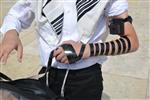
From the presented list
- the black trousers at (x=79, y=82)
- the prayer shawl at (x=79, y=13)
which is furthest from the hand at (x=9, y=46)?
the black trousers at (x=79, y=82)

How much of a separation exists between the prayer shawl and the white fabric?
0.5 inches

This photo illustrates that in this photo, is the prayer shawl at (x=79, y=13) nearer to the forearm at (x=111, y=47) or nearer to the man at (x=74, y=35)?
the man at (x=74, y=35)

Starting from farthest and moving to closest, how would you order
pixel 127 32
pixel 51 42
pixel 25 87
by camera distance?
pixel 51 42
pixel 127 32
pixel 25 87

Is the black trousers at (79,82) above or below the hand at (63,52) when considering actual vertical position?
below

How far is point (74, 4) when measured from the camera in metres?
1.83

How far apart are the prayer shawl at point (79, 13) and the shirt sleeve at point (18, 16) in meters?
0.12

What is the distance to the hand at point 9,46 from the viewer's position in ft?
5.68

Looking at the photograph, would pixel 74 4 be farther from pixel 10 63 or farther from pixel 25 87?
A: pixel 10 63

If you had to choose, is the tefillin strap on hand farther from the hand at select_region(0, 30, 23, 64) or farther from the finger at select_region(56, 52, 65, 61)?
the hand at select_region(0, 30, 23, 64)

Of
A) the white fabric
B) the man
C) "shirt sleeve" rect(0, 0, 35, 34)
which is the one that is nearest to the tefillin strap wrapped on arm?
the man

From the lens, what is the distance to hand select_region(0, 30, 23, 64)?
5.68 ft

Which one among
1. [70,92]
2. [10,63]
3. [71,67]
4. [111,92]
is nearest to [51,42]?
[71,67]

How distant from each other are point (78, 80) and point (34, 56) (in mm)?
2555

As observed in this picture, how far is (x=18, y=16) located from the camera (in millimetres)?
1972
